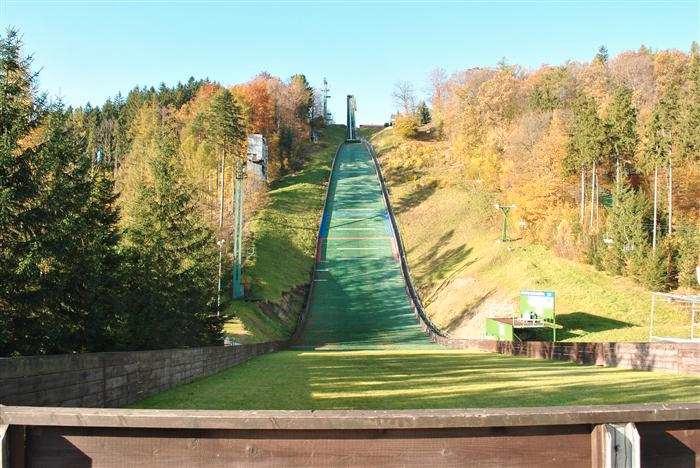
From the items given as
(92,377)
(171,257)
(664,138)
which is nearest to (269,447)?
(92,377)

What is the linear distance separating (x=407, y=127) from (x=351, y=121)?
3945 centimetres

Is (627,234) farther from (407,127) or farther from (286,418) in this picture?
(407,127)

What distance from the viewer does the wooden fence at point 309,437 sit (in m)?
3.58

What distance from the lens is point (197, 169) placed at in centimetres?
5547

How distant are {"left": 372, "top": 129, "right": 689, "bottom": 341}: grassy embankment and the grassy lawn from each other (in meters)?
17.8

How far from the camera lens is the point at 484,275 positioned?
48.5 metres

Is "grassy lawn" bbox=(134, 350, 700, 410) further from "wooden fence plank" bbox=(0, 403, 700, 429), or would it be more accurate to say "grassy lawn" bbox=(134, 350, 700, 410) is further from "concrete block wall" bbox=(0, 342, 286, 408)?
"wooden fence plank" bbox=(0, 403, 700, 429)

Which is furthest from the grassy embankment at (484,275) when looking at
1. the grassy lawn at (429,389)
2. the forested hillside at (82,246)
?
the forested hillside at (82,246)

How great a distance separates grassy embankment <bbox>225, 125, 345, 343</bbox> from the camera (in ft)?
136

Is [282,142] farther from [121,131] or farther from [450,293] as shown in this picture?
[450,293]

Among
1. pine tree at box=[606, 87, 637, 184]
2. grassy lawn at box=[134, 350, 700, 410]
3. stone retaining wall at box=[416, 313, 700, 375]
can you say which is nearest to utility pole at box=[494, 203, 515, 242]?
pine tree at box=[606, 87, 637, 184]

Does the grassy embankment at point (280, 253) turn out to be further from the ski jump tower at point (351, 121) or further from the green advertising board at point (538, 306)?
the ski jump tower at point (351, 121)

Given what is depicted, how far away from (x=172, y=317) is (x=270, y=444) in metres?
19.2

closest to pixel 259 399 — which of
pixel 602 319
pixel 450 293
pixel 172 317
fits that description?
pixel 172 317
